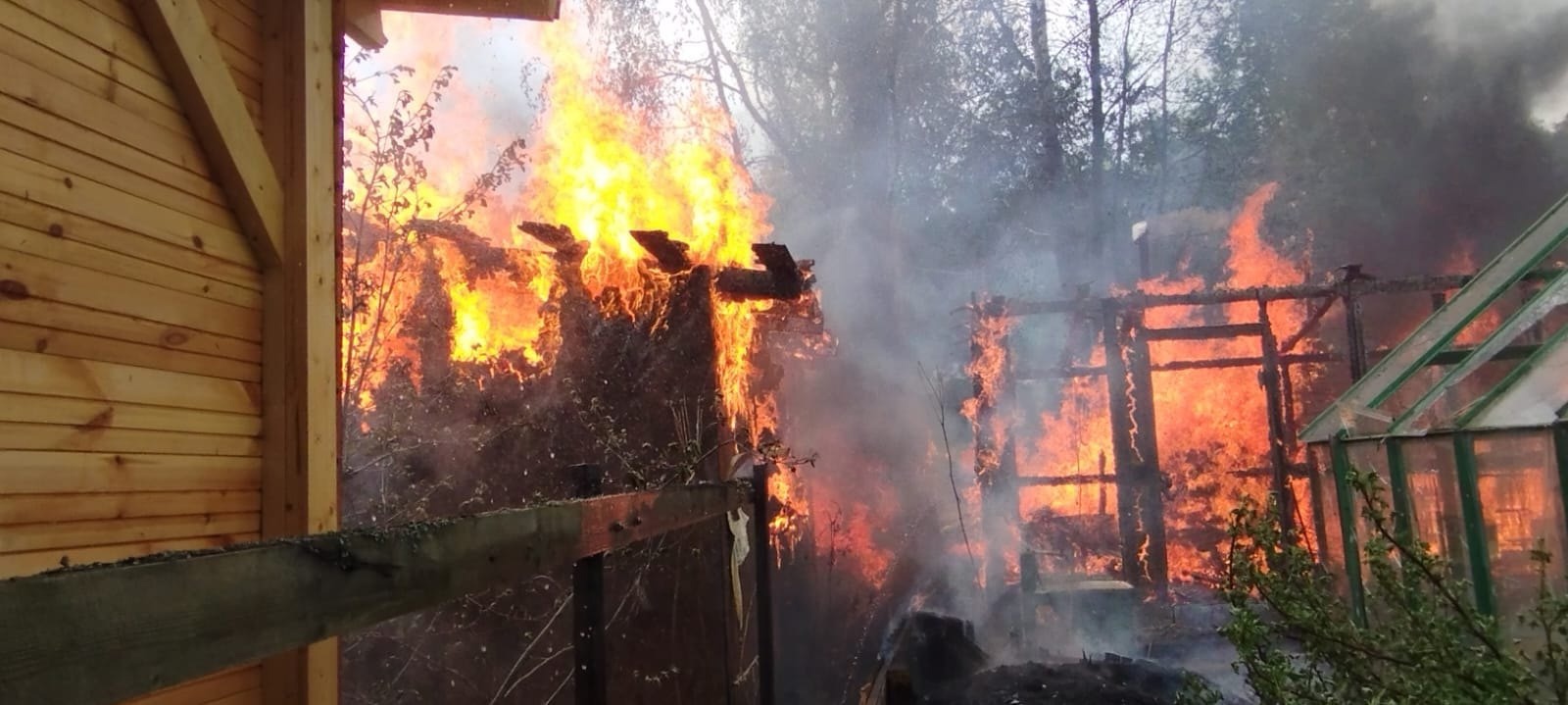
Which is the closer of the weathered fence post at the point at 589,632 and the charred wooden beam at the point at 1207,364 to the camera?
the weathered fence post at the point at 589,632

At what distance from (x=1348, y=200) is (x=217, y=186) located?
23981mm

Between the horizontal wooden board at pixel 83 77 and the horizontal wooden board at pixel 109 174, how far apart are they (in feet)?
0.65

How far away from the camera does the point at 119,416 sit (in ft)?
9.03

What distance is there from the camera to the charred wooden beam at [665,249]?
7910 mm

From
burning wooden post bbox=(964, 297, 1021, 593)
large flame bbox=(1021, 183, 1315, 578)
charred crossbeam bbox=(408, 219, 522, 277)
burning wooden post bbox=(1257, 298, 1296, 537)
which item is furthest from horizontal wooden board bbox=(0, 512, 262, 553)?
burning wooden post bbox=(1257, 298, 1296, 537)

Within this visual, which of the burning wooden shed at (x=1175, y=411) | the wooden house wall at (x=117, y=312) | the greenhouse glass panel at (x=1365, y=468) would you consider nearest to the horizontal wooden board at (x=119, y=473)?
the wooden house wall at (x=117, y=312)

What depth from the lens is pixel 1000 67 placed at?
24.8m

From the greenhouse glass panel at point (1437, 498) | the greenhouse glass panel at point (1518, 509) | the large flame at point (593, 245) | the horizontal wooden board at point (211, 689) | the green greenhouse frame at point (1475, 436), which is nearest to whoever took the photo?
the horizontal wooden board at point (211, 689)

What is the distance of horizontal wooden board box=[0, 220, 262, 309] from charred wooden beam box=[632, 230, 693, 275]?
462 cm

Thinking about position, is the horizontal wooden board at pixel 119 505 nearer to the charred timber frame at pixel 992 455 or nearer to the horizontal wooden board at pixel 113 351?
the horizontal wooden board at pixel 113 351

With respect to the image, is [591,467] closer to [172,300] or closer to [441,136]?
[172,300]

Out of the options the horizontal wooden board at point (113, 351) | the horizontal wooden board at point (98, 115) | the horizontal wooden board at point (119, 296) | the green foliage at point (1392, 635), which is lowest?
the green foliage at point (1392, 635)

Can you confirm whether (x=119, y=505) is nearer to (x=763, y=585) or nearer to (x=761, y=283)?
(x=763, y=585)

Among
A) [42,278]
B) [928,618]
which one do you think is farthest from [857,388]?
[42,278]
